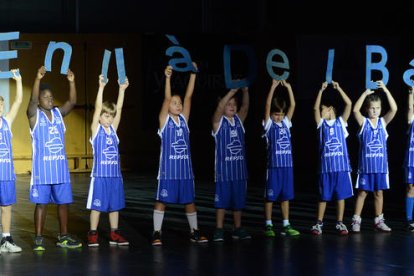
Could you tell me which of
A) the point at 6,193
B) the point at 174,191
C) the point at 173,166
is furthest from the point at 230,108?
the point at 6,193

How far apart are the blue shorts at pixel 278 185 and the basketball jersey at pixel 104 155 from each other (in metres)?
2.02

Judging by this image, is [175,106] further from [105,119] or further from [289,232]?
[289,232]

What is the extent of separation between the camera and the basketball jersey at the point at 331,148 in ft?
41.5

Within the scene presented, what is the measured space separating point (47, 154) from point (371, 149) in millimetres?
4322

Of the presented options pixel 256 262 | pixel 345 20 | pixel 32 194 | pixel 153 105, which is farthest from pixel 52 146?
pixel 345 20

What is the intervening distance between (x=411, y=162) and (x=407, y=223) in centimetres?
92

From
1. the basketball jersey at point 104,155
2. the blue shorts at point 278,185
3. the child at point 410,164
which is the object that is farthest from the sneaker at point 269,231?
the basketball jersey at point 104,155

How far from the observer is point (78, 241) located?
11.8 metres

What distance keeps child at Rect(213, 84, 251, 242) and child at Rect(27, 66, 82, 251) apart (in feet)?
6.30

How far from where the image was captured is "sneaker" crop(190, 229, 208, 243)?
11.9 m

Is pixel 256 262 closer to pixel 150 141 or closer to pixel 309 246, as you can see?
pixel 309 246

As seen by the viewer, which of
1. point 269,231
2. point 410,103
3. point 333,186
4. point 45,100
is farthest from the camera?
point 410,103

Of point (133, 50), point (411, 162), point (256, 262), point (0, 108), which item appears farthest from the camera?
point (133, 50)

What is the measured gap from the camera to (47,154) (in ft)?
37.5
